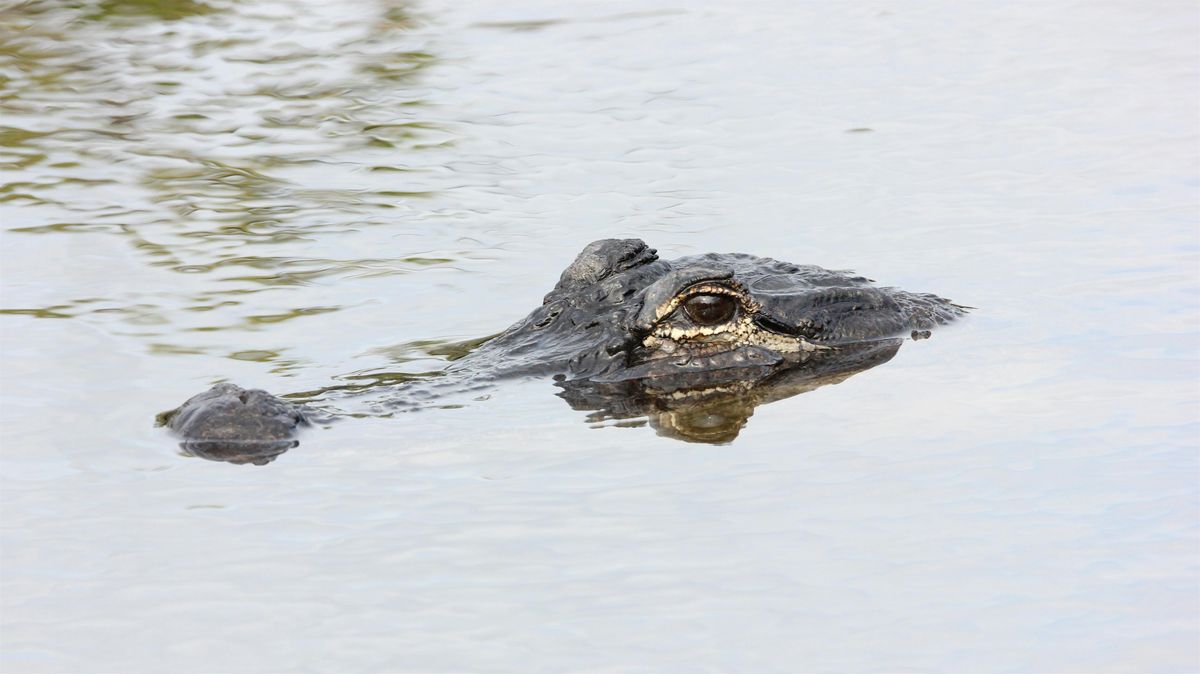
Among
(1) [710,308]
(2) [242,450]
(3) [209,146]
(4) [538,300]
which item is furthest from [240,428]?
(3) [209,146]

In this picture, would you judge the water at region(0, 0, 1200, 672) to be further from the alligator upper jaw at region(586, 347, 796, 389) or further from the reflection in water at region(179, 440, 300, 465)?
the alligator upper jaw at region(586, 347, 796, 389)

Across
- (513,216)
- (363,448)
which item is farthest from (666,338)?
(513,216)

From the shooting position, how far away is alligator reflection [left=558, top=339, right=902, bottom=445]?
20.6ft

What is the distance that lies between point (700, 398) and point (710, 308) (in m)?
0.45

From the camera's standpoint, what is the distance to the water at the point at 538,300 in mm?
4695

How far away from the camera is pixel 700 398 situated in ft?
→ 21.7

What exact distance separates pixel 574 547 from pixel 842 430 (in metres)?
1.46

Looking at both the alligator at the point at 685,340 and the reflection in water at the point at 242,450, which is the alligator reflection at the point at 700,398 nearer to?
the alligator at the point at 685,340

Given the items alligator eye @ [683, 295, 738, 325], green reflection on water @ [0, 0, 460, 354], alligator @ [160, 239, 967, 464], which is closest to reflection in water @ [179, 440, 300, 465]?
alligator @ [160, 239, 967, 464]

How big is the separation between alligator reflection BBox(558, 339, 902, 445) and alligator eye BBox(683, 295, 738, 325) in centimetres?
29

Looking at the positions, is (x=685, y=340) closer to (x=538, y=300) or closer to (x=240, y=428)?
(x=538, y=300)

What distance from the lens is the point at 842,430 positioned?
20.3ft

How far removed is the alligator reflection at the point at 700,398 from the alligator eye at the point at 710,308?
11.3 inches

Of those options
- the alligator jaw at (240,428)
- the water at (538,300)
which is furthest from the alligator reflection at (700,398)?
the alligator jaw at (240,428)
